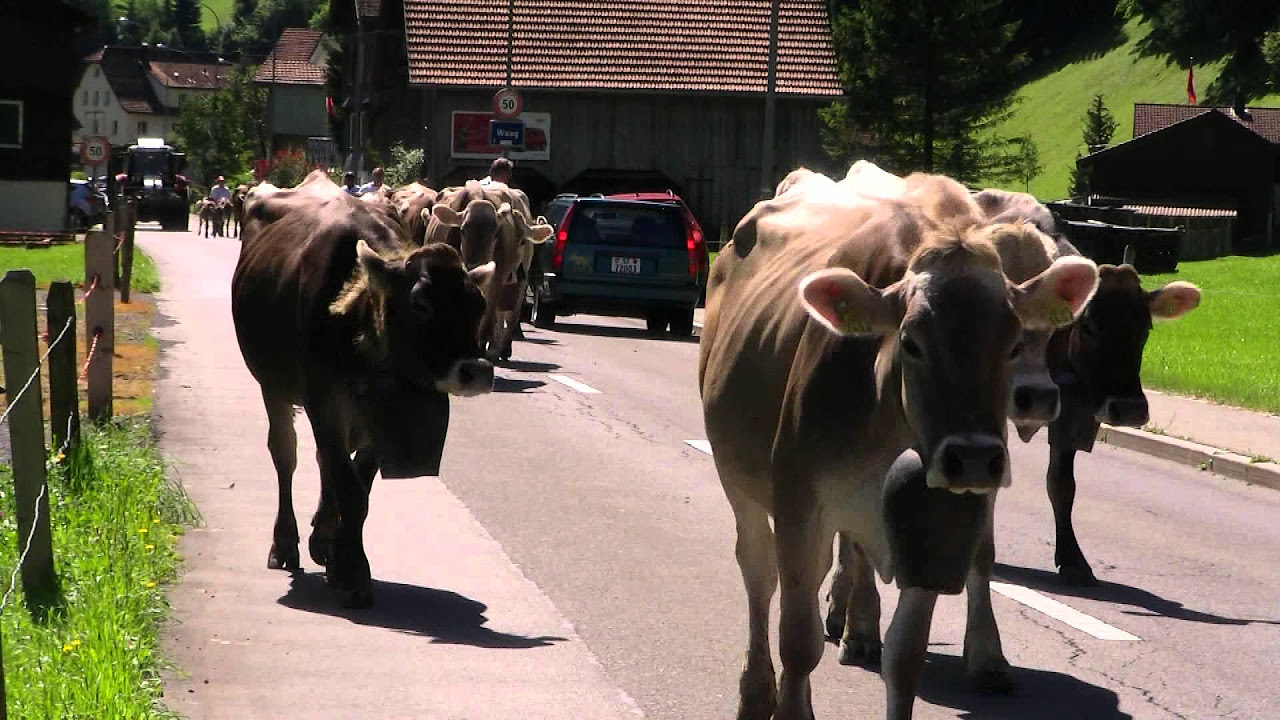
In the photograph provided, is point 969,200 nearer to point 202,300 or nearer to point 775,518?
point 775,518

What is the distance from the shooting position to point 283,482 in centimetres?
1013

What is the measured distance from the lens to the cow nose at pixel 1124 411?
9672mm

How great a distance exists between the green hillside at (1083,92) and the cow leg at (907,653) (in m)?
103

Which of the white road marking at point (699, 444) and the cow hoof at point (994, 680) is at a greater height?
the cow hoof at point (994, 680)

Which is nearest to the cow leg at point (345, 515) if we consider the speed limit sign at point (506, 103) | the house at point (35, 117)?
the speed limit sign at point (506, 103)

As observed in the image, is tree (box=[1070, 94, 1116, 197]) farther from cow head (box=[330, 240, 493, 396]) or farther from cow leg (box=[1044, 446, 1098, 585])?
cow head (box=[330, 240, 493, 396])

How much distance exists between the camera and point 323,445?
9.33m

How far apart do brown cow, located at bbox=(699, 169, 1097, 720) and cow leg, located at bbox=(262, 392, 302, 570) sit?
323 centimetres

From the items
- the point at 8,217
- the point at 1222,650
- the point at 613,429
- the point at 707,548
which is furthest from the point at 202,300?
the point at 8,217

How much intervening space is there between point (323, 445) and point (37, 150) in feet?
177

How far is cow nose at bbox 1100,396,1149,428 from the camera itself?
9.67m

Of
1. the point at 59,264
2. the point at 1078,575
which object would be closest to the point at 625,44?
the point at 59,264

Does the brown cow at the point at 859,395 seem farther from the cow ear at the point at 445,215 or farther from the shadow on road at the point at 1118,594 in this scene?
the cow ear at the point at 445,215

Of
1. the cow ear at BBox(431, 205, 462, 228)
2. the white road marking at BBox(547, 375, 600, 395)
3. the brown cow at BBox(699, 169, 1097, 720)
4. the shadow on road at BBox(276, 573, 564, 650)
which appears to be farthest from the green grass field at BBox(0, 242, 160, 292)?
the brown cow at BBox(699, 169, 1097, 720)
